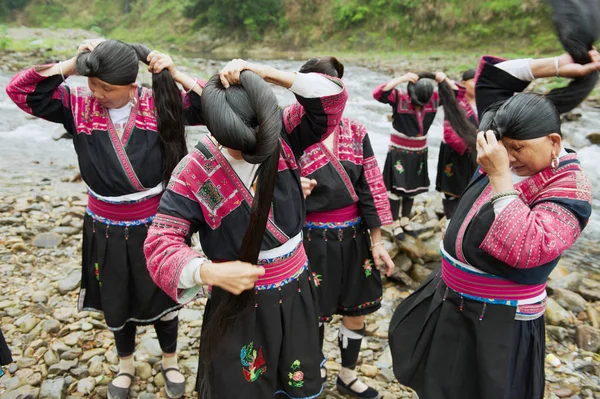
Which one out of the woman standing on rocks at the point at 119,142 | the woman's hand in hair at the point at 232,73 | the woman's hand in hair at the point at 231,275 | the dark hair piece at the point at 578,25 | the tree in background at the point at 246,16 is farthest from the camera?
the tree in background at the point at 246,16

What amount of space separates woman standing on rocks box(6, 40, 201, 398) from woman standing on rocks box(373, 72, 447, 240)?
9.90 ft

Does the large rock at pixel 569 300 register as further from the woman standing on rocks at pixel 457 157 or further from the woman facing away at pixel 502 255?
the woman facing away at pixel 502 255

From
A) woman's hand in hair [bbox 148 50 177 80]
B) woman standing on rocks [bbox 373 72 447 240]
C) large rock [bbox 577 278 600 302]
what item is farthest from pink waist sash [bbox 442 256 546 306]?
woman standing on rocks [bbox 373 72 447 240]

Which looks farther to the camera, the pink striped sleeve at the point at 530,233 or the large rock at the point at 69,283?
the large rock at the point at 69,283

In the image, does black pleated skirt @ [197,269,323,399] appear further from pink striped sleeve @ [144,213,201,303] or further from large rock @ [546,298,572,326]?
large rock @ [546,298,572,326]

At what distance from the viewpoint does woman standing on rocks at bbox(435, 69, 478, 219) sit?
4973 millimetres

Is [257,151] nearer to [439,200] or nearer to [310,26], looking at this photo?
[439,200]

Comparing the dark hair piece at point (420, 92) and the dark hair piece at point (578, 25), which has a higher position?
the dark hair piece at point (578, 25)

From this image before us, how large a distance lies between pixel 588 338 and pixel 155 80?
11.5ft

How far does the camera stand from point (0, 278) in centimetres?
410

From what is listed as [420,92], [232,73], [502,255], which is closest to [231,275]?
[232,73]

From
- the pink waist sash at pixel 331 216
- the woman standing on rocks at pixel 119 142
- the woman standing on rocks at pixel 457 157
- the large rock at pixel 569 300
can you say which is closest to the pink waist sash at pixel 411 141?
the woman standing on rocks at pixel 457 157

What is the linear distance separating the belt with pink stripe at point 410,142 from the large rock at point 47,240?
3.75 meters

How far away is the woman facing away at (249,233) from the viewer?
1.51m
